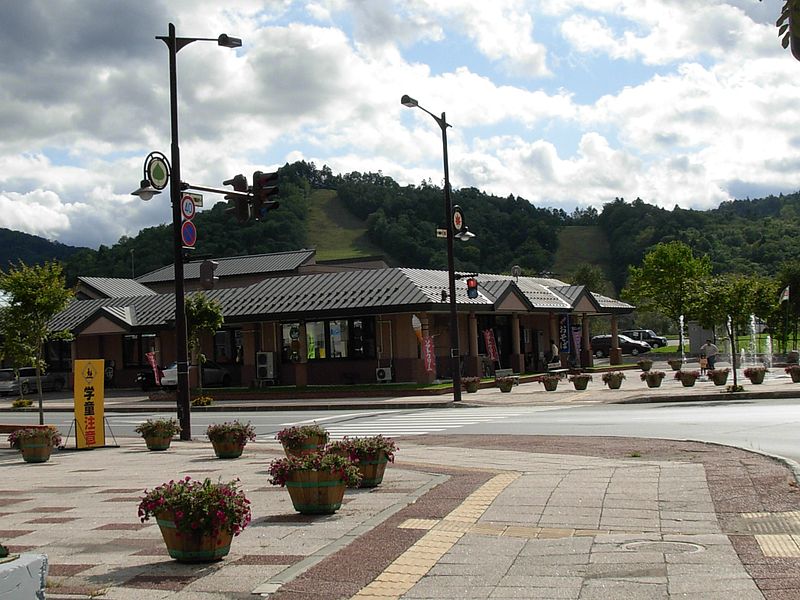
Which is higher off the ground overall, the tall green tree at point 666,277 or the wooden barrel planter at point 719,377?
the tall green tree at point 666,277

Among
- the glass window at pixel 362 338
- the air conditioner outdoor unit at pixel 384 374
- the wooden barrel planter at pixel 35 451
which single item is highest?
the glass window at pixel 362 338

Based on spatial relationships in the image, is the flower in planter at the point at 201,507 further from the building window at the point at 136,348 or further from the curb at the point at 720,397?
the building window at the point at 136,348

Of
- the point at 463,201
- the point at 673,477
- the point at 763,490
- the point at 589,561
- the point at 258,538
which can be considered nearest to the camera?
the point at 589,561

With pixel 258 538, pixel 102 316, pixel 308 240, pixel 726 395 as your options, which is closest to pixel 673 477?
pixel 258 538

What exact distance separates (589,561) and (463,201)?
Result: 114500mm

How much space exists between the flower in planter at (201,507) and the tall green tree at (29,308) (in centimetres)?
2034

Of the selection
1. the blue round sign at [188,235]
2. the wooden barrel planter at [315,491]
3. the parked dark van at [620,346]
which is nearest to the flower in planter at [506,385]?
the blue round sign at [188,235]

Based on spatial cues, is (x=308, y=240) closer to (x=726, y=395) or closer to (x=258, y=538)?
(x=726, y=395)

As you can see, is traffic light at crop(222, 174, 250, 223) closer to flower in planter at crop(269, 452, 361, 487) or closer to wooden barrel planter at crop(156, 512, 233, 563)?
flower in planter at crop(269, 452, 361, 487)

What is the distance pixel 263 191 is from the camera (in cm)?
2012

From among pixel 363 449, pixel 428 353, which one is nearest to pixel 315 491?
pixel 363 449

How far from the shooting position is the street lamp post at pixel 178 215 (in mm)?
20594

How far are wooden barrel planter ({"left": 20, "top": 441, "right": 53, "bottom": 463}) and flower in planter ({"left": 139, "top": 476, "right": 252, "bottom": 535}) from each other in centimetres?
1058

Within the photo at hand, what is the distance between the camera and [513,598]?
6.58 meters
